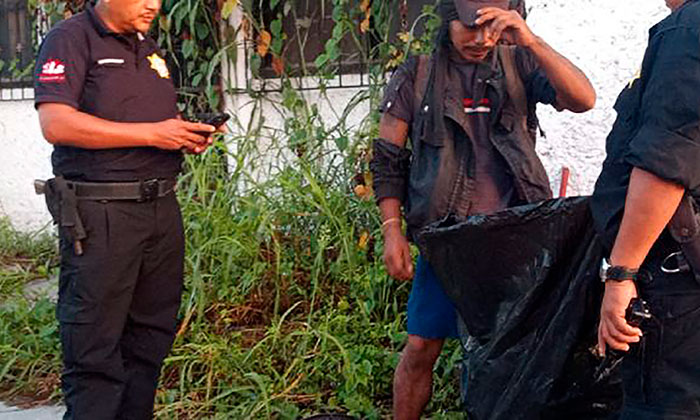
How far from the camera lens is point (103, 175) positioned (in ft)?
11.0

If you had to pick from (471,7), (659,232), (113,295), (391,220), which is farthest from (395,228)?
(659,232)

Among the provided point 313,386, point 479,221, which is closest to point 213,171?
point 313,386

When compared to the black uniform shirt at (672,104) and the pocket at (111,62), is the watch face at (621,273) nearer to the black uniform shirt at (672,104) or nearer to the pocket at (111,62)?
the black uniform shirt at (672,104)

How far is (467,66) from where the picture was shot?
3256 mm

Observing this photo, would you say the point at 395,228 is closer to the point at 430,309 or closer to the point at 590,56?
the point at 430,309

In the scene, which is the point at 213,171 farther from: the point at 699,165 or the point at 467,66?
the point at 699,165

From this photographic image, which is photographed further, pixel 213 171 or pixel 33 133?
pixel 33 133

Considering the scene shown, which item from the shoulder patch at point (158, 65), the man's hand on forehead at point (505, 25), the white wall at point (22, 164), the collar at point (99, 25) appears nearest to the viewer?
the man's hand on forehead at point (505, 25)

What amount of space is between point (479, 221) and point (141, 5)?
5.01 ft

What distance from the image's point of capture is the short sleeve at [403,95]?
3.29 metres

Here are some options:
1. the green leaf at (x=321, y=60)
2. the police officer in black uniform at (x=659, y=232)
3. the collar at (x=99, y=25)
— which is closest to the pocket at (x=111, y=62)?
the collar at (x=99, y=25)

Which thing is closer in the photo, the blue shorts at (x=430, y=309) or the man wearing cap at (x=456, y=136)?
the man wearing cap at (x=456, y=136)

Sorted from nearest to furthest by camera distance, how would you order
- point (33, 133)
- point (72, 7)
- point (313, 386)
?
point (313, 386), point (72, 7), point (33, 133)

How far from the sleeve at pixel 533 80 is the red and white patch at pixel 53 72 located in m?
1.63
